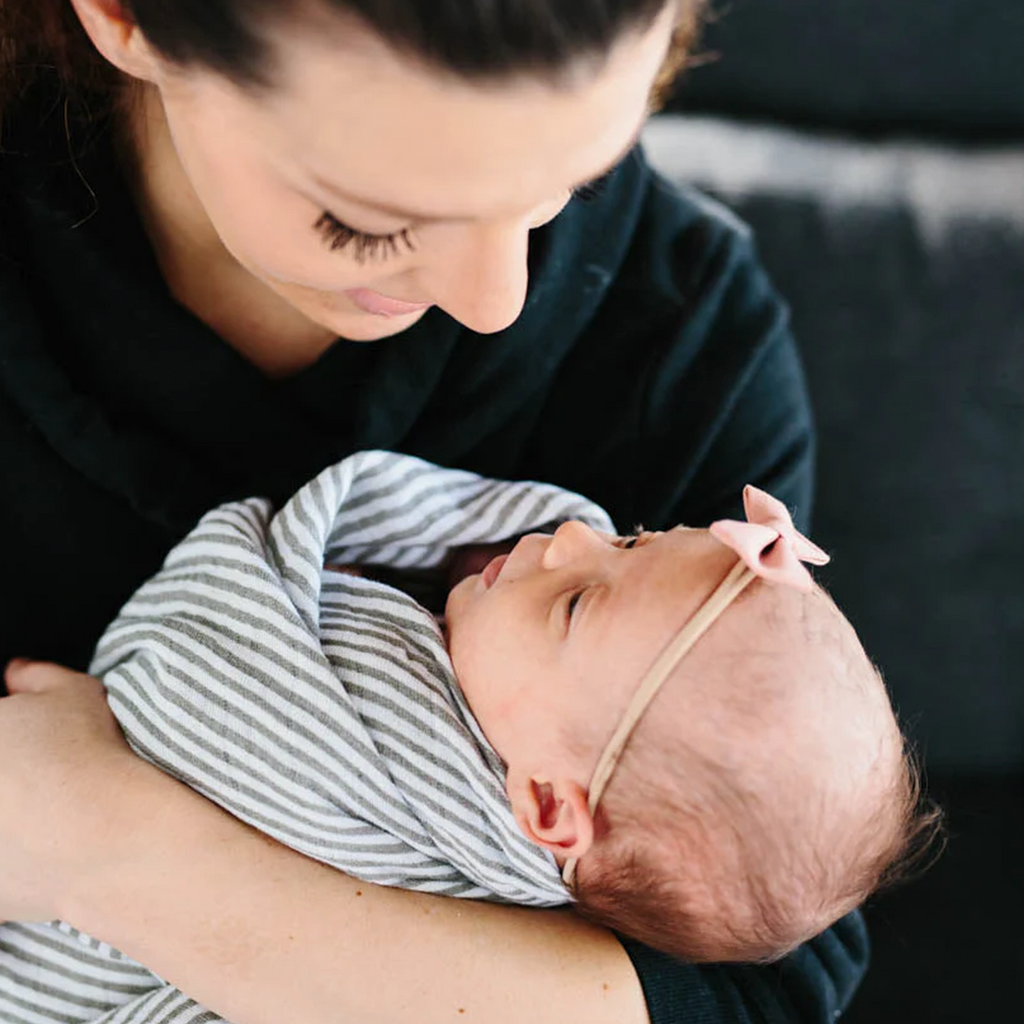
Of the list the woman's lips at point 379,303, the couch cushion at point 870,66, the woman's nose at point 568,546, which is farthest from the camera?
the couch cushion at point 870,66

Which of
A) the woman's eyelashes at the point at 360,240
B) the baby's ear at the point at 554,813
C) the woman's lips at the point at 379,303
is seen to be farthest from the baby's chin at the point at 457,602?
the woman's eyelashes at the point at 360,240

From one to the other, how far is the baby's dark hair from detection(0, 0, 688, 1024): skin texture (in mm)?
114

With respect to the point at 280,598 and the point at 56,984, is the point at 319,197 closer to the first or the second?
the point at 280,598

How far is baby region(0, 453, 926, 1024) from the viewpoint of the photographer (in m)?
0.92

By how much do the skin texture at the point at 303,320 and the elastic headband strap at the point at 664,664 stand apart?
168mm

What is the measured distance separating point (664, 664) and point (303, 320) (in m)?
0.50

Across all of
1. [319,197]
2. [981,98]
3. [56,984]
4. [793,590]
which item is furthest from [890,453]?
[56,984]

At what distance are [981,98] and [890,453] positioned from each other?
18.9 inches

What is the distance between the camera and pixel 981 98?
1.56m

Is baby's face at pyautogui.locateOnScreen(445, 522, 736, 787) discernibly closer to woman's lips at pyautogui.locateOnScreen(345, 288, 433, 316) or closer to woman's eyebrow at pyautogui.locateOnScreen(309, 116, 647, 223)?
woman's lips at pyautogui.locateOnScreen(345, 288, 433, 316)

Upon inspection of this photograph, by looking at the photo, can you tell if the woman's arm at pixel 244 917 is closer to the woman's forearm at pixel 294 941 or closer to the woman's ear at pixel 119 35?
the woman's forearm at pixel 294 941

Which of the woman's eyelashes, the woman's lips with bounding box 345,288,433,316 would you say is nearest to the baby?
the woman's lips with bounding box 345,288,433,316

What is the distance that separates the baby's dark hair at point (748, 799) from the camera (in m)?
0.91

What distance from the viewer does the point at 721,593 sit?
3.08 feet
